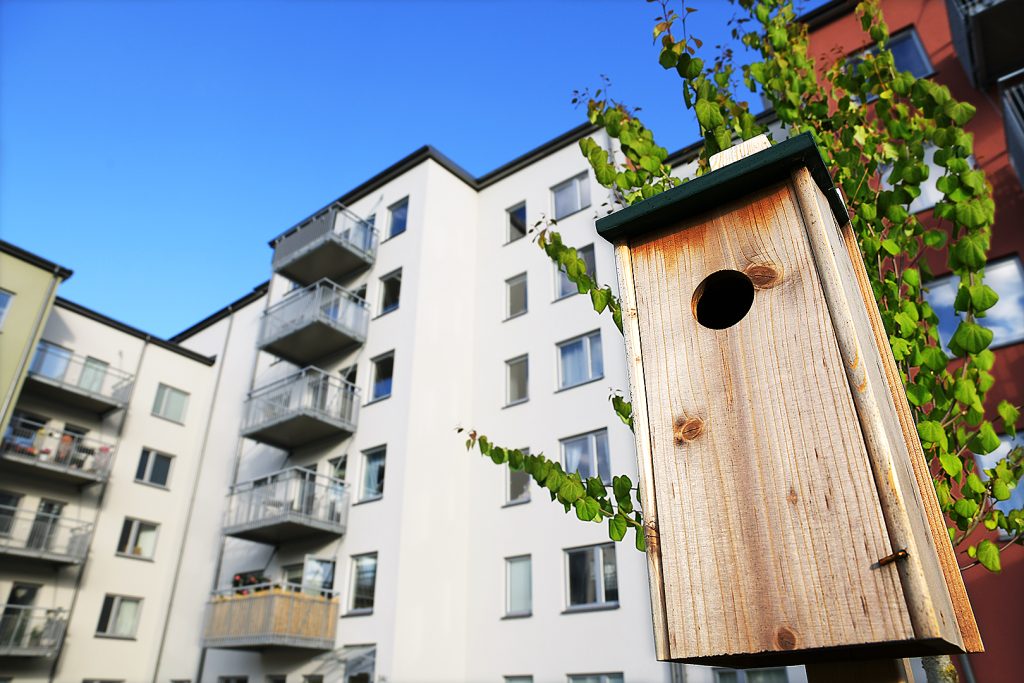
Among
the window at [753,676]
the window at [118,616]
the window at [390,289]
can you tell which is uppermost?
the window at [390,289]

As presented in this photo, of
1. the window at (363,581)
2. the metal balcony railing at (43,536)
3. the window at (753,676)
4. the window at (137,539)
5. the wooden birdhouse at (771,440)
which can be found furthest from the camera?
the window at (137,539)

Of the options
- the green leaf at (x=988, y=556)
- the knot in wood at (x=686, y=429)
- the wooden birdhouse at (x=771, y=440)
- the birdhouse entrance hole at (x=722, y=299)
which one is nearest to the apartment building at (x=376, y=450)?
the green leaf at (x=988, y=556)

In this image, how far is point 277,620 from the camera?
50.5 ft

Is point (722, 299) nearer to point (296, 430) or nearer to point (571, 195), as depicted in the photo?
point (571, 195)

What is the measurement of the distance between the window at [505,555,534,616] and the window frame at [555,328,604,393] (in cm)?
401

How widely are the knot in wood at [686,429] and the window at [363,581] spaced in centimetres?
1508

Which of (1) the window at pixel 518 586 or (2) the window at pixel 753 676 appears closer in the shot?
(2) the window at pixel 753 676

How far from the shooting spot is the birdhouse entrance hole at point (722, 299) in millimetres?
2479

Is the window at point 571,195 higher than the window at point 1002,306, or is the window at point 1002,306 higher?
the window at point 571,195

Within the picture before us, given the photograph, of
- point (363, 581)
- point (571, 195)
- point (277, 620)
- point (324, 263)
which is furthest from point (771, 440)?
point (324, 263)

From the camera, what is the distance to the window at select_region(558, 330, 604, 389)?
54.3 feet

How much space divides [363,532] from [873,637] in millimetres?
16342

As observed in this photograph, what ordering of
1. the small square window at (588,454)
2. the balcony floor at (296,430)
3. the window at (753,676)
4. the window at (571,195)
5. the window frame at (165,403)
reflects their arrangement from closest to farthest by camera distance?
the window at (753,676), the small square window at (588,454), the balcony floor at (296,430), the window at (571,195), the window frame at (165,403)

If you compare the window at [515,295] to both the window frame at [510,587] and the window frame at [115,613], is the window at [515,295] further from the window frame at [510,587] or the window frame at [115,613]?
the window frame at [115,613]
